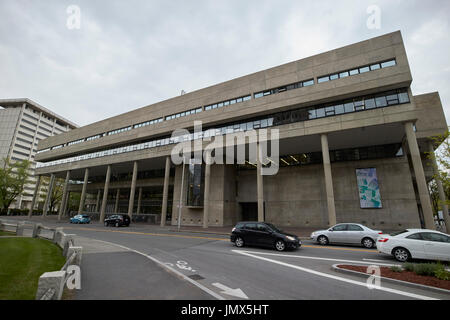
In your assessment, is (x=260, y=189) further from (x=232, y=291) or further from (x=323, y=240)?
(x=232, y=291)

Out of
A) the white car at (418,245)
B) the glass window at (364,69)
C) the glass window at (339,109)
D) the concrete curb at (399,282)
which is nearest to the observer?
the concrete curb at (399,282)

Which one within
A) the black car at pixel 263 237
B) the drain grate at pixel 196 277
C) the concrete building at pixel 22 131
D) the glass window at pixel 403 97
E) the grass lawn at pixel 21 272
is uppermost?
the concrete building at pixel 22 131

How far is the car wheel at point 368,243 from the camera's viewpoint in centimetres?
1257

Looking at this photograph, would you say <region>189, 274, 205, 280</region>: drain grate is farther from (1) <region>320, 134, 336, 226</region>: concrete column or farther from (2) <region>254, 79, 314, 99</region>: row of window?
(2) <region>254, 79, 314, 99</region>: row of window

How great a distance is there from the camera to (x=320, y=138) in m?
23.1

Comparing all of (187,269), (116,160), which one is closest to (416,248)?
(187,269)

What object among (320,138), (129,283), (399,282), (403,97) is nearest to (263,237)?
(399,282)

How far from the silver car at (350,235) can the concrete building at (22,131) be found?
99.4 meters

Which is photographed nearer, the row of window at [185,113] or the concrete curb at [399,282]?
the concrete curb at [399,282]

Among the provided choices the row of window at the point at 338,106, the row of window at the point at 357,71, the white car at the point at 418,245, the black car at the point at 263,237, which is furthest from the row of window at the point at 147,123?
the white car at the point at 418,245

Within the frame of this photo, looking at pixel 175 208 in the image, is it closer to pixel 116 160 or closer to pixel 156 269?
pixel 116 160

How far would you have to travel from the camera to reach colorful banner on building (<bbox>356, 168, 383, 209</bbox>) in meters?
23.0

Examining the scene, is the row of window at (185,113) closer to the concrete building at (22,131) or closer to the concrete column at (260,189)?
the concrete column at (260,189)
